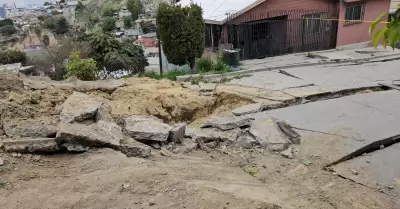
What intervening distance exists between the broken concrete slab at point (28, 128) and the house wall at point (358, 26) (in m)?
14.6

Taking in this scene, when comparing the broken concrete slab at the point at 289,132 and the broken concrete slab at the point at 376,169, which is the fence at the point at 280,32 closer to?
the broken concrete slab at the point at 289,132

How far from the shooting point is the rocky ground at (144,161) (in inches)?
130

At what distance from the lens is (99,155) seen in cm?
421

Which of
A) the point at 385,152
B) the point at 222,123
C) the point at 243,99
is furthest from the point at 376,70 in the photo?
the point at 222,123

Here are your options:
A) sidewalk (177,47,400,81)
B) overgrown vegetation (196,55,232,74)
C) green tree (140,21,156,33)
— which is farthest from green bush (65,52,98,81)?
green tree (140,21,156,33)

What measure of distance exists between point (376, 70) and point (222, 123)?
7434mm

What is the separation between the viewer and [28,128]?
4391 mm

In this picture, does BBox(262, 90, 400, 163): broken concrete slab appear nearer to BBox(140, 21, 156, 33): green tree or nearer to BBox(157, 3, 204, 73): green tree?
BBox(157, 3, 204, 73): green tree

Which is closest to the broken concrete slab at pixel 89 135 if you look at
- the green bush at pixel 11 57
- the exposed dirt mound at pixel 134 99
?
the exposed dirt mound at pixel 134 99

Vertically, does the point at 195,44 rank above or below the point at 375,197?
above

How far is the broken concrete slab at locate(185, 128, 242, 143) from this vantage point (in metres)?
5.57

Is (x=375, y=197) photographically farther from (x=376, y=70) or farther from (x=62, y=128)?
(x=376, y=70)

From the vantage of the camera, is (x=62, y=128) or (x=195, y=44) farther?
(x=195, y=44)

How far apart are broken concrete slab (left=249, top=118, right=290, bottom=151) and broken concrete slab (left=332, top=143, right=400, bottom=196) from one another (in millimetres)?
930
